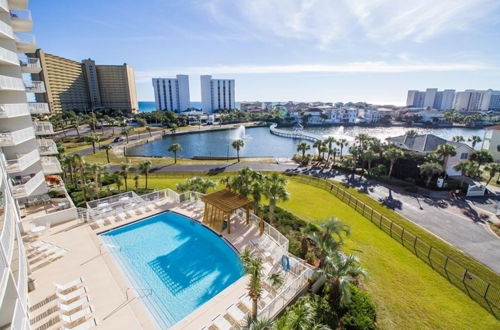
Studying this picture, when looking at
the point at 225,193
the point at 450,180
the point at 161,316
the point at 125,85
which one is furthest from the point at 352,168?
the point at 125,85

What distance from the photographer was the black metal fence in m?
15.2

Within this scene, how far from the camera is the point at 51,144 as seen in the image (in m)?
25.7

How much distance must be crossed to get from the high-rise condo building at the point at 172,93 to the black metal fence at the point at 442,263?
584 feet

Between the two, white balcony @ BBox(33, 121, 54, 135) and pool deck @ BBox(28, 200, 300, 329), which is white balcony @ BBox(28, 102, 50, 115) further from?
pool deck @ BBox(28, 200, 300, 329)

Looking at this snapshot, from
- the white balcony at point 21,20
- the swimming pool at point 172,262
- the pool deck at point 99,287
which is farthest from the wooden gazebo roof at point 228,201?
the white balcony at point 21,20

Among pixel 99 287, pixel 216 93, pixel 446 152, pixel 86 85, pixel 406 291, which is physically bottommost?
pixel 406 291

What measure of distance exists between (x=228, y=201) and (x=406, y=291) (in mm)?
13970

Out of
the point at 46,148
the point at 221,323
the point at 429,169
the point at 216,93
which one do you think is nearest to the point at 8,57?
the point at 46,148

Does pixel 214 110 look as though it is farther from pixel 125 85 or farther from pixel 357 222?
pixel 357 222

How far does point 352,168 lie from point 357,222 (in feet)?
75.2

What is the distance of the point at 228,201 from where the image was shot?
2055 cm

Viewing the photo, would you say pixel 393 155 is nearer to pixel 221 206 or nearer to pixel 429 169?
pixel 429 169

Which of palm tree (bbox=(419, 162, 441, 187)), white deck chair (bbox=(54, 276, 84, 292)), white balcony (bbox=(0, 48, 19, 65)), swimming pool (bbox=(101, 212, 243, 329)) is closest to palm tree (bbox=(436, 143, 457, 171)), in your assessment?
palm tree (bbox=(419, 162, 441, 187))

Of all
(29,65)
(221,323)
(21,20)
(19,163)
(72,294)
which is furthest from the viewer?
(29,65)
